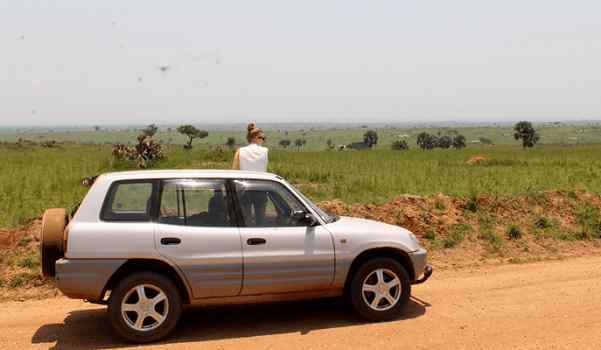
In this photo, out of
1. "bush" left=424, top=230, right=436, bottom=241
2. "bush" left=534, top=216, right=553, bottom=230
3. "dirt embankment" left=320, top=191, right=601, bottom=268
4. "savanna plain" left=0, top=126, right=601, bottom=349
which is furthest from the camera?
"bush" left=534, top=216, right=553, bottom=230

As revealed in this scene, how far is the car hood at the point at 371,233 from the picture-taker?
6758mm

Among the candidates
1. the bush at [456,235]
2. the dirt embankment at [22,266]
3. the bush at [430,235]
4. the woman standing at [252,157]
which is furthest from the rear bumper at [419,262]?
the dirt embankment at [22,266]

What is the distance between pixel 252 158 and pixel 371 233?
8.11ft

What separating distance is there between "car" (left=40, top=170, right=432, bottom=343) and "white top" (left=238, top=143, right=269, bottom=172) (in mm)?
1778

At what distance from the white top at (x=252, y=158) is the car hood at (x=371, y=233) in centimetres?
194

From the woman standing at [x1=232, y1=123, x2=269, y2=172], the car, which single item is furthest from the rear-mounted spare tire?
the woman standing at [x1=232, y1=123, x2=269, y2=172]

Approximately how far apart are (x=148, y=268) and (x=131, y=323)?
0.59 meters

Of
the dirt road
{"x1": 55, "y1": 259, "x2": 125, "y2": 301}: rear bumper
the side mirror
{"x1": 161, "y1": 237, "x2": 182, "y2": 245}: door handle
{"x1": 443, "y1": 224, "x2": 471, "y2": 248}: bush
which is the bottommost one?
the dirt road

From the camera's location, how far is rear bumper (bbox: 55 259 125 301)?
593cm

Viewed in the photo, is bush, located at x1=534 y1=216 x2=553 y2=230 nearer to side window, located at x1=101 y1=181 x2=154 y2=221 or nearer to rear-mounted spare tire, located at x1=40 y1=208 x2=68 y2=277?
side window, located at x1=101 y1=181 x2=154 y2=221

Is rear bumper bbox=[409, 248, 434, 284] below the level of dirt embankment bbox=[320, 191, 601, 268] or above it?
above

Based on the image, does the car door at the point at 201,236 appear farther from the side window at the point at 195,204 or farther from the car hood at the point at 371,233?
the car hood at the point at 371,233

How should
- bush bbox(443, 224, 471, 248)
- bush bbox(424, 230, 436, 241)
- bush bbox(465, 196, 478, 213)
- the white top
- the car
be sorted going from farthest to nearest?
bush bbox(465, 196, 478, 213) < bush bbox(424, 230, 436, 241) < bush bbox(443, 224, 471, 248) < the white top < the car

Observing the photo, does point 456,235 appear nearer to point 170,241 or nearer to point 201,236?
point 201,236
